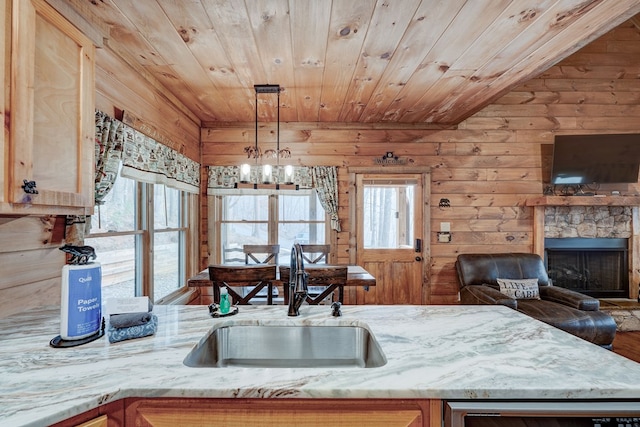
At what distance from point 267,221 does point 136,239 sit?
5.74 ft

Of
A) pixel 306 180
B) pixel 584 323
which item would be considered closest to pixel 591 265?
pixel 584 323

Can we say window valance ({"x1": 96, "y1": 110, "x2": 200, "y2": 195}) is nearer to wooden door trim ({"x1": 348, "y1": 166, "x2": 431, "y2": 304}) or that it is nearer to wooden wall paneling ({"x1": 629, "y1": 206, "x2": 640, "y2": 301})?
wooden door trim ({"x1": 348, "y1": 166, "x2": 431, "y2": 304})

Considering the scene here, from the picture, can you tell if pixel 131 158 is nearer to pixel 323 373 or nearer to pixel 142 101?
pixel 142 101

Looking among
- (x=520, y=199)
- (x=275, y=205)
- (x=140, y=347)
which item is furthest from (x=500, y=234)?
(x=140, y=347)

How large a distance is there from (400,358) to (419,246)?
3.28 metres

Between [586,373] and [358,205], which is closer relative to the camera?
[586,373]

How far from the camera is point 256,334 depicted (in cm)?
141

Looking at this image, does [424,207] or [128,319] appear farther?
[424,207]

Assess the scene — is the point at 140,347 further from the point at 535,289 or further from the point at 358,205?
the point at 535,289

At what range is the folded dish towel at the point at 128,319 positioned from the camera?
120cm

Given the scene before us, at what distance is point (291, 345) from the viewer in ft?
4.65

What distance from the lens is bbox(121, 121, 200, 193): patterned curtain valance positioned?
91.5 inches

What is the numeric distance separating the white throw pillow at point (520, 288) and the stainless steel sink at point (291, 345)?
2732mm

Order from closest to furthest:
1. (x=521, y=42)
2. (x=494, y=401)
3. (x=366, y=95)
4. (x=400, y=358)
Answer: (x=494, y=401) → (x=400, y=358) → (x=521, y=42) → (x=366, y=95)
